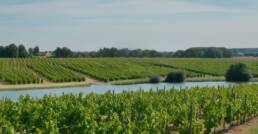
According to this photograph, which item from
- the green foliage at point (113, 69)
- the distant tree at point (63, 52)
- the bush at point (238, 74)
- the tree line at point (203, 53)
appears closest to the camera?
the bush at point (238, 74)

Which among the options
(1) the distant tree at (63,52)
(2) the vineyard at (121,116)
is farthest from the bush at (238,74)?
(1) the distant tree at (63,52)

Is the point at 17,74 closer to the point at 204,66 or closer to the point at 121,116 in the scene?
the point at 204,66

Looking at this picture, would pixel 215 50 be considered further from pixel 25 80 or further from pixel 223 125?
pixel 223 125

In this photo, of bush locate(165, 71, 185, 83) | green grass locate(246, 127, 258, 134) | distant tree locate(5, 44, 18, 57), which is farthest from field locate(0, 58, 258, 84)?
green grass locate(246, 127, 258, 134)

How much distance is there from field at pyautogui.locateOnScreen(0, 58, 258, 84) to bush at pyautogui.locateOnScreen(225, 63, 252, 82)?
5070 mm

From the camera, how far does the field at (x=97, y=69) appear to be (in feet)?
277

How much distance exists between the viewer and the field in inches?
3324

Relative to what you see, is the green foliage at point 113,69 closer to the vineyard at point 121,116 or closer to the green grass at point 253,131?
the vineyard at point 121,116

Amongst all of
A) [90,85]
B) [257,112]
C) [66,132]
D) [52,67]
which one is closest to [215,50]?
[52,67]

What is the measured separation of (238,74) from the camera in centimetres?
9300

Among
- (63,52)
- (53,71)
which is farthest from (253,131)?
(63,52)

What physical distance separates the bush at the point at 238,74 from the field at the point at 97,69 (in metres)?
5.07

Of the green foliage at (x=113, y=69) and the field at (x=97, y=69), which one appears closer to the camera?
the field at (x=97, y=69)

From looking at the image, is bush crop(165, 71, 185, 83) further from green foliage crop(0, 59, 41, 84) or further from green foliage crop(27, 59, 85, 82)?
green foliage crop(0, 59, 41, 84)
